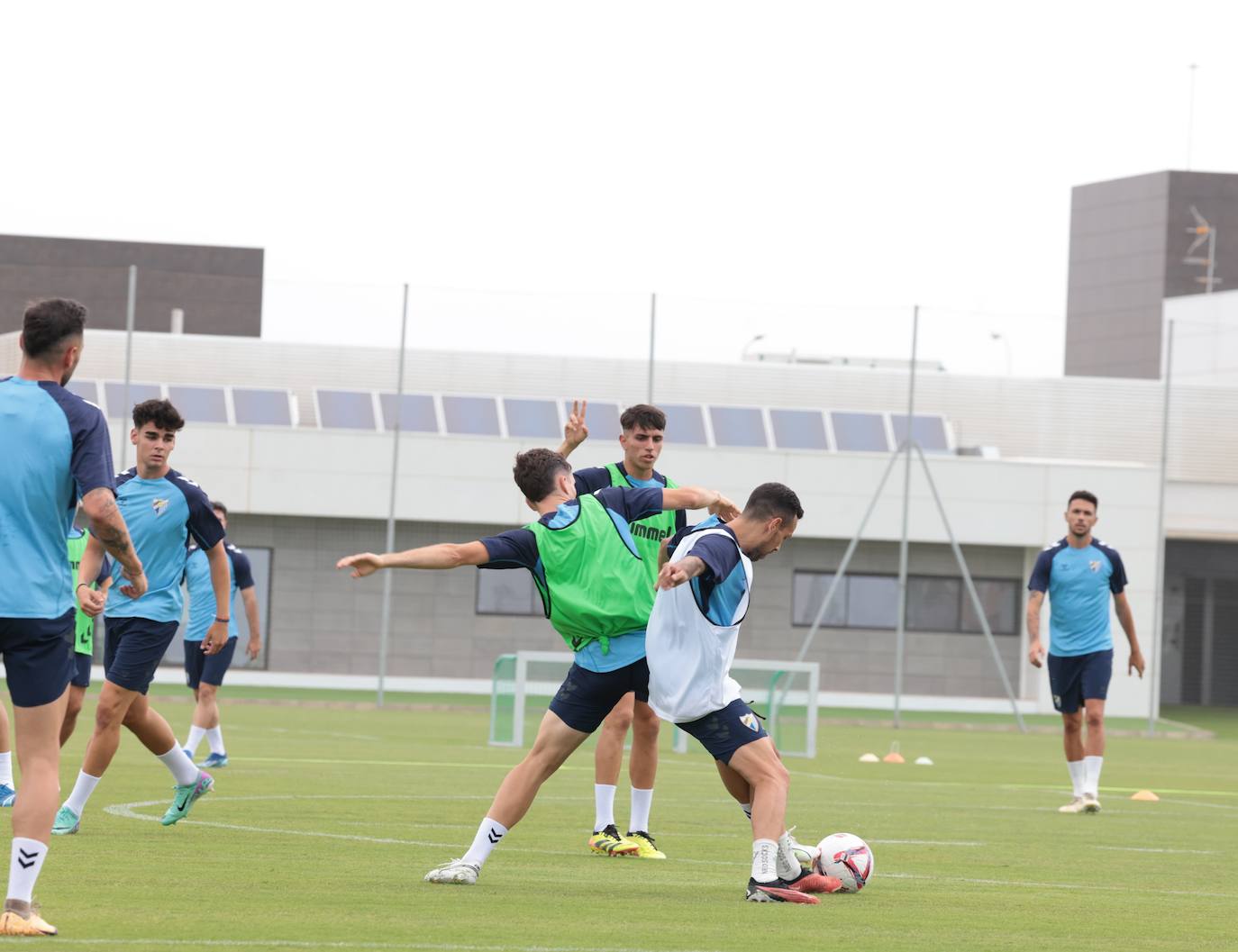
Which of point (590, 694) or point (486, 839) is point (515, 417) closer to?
point (590, 694)

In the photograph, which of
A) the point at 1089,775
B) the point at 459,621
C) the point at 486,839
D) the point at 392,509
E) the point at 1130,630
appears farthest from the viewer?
the point at 459,621

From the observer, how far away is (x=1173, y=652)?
47281mm

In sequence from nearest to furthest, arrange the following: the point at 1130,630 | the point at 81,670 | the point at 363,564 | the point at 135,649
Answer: the point at 363,564, the point at 135,649, the point at 81,670, the point at 1130,630

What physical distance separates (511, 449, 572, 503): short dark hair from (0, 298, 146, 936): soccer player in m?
2.39

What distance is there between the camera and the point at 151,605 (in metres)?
10.5

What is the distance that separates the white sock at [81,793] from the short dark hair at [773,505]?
4249 millimetres

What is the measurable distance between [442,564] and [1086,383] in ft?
113

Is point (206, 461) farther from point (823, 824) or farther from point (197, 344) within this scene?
point (823, 824)

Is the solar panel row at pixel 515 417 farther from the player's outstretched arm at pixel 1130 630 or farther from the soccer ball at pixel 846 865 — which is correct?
the soccer ball at pixel 846 865

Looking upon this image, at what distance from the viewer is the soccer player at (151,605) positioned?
10.3 meters

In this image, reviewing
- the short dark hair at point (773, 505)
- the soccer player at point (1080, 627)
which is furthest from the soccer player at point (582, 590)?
the soccer player at point (1080, 627)

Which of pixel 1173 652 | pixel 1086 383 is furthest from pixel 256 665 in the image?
pixel 1173 652

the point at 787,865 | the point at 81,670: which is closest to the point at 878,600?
the point at 81,670

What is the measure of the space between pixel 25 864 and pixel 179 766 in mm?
4095
